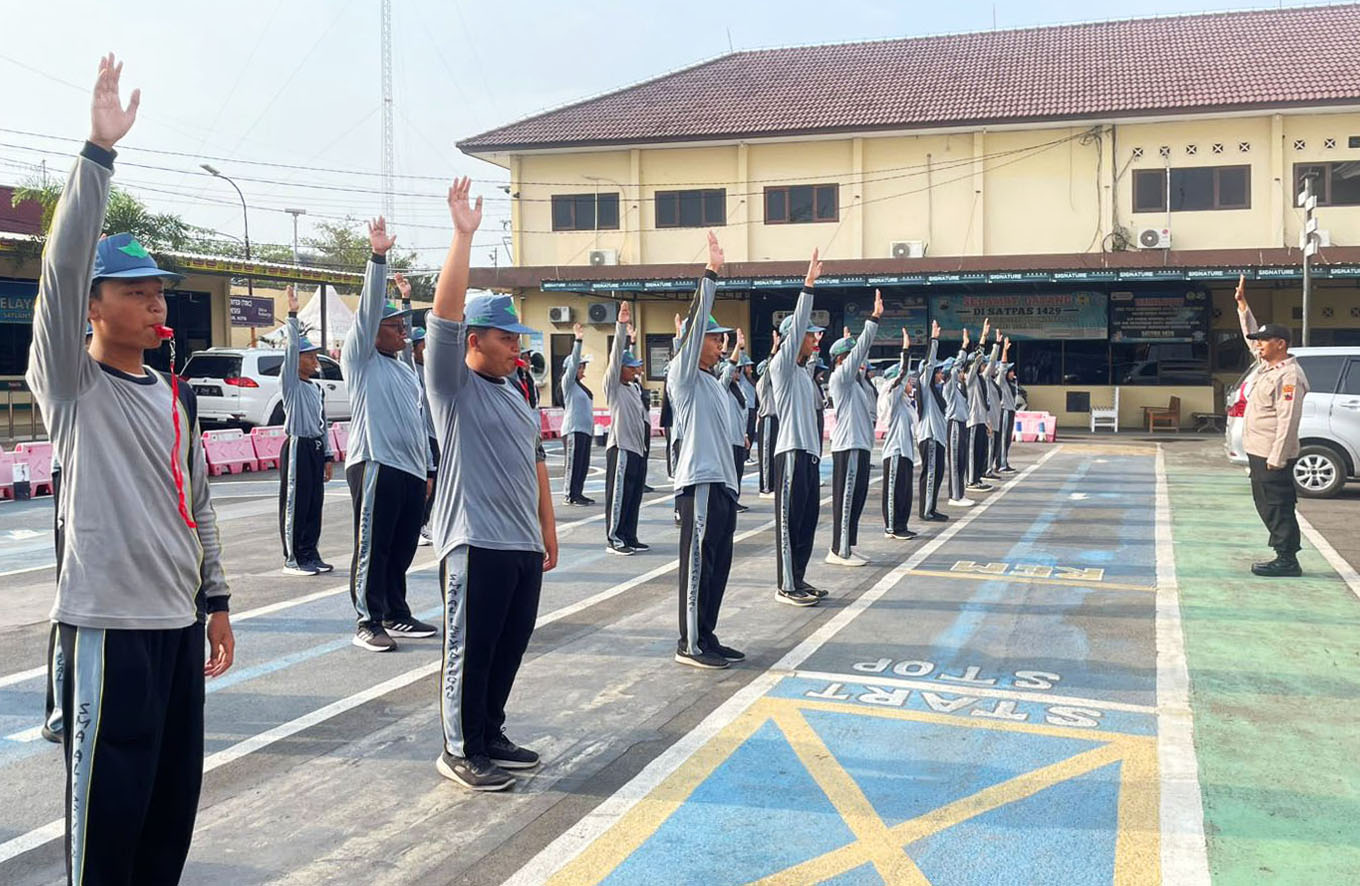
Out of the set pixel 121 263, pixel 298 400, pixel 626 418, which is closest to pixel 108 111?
pixel 121 263

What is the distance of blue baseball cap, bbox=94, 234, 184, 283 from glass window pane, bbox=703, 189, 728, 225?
94.8 ft

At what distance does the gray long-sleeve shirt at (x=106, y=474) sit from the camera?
2881mm

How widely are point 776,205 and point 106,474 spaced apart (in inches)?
1147

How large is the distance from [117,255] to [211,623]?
114cm

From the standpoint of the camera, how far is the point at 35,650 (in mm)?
7141

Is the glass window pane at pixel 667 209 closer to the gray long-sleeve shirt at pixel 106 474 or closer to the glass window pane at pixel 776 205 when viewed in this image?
the glass window pane at pixel 776 205

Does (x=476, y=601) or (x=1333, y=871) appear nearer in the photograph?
(x=1333, y=871)

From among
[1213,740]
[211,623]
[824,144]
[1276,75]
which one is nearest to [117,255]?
[211,623]

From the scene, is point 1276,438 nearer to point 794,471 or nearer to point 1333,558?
point 1333,558

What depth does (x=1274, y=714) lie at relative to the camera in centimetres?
574

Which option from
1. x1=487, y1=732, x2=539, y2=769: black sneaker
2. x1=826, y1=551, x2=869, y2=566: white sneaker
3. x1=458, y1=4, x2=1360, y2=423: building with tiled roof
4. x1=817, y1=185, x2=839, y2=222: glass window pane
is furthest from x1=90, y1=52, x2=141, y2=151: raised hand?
x1=817, y1=185, x2=839, y2=222: glass window pane

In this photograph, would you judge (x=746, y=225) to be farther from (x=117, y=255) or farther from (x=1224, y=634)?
(x=117, y=255)

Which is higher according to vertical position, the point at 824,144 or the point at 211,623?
the point at 824,144

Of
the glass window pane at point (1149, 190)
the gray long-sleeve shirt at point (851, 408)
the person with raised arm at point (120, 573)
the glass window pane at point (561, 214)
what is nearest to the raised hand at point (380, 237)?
the person with raised arm at point (120, 573)
